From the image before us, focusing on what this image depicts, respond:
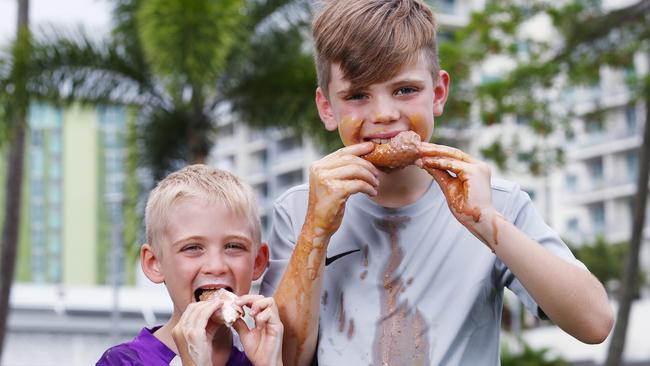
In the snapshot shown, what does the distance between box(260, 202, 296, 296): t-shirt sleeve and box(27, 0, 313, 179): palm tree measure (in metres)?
9.94

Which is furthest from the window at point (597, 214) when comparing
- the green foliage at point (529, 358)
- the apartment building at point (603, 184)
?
the green foliage at point (529, 358)

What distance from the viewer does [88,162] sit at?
9256cm

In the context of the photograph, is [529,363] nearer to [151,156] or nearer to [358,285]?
[151,156]

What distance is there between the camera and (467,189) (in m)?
2.85

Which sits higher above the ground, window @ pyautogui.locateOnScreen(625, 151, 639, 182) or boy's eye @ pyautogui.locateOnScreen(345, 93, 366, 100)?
window @ pyautogui.locateOnScreen(625, 151, 639, 182)

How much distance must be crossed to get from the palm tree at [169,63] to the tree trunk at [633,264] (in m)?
4.87

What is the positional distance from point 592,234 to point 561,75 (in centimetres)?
5618

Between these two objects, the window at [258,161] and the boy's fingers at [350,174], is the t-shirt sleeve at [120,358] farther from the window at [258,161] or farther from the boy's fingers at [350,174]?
the window at [258,161]

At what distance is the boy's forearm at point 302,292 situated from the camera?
300cm

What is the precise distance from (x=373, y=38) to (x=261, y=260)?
77 cm

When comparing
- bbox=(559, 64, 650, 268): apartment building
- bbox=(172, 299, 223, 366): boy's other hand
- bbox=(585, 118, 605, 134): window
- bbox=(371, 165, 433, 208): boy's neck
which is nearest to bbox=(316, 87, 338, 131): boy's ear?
bbox=(371, 165, 433, 208): boy's neck

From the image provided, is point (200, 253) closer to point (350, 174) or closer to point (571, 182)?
point (350, 174)

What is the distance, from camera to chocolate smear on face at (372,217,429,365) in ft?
9.98

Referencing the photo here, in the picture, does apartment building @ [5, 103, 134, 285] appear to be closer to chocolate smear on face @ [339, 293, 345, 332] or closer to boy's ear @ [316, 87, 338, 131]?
boy's ear @ [316, 87, 338, 131]
